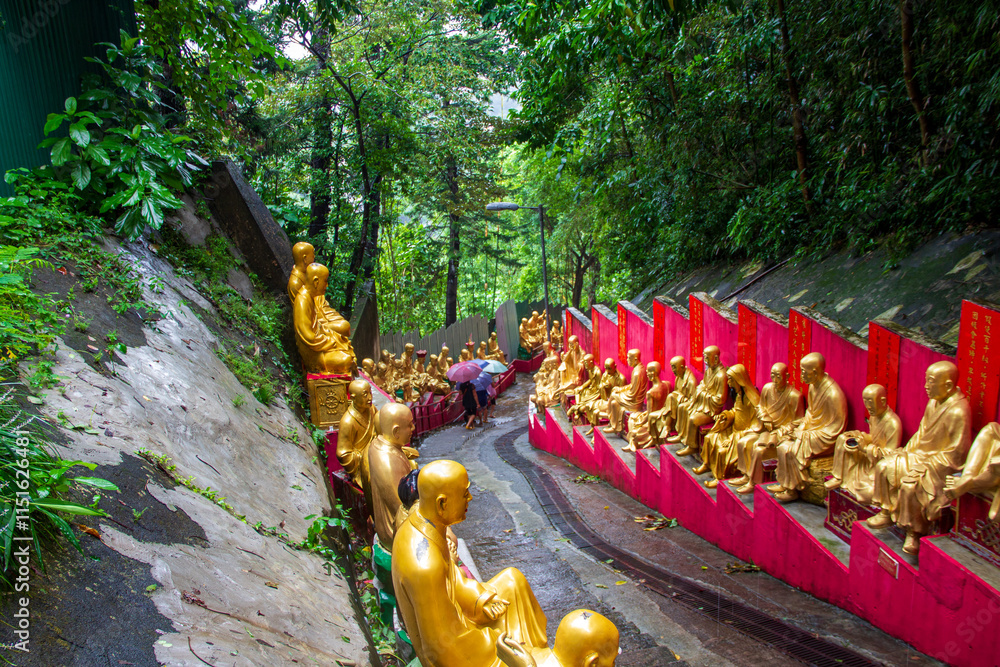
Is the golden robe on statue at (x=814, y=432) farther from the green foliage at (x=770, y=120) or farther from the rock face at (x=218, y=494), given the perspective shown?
the rock face at (x=218, y=494)

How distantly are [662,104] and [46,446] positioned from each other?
1295cm

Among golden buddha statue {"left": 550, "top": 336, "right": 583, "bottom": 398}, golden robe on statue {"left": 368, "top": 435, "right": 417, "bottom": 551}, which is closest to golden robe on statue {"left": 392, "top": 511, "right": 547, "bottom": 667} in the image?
golden robe on statue {"left": 368, "top": 435, "right": 417, "bottom": 551}

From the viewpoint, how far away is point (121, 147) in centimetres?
693

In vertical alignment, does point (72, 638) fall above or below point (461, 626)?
above

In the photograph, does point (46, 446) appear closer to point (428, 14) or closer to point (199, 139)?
point (199, 139)

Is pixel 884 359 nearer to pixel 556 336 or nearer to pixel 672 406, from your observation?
pixel 672 406

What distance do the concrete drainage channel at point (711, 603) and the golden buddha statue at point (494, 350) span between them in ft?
47.0

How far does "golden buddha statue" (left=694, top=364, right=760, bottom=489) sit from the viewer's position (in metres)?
7.14

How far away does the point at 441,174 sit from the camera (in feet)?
70.5

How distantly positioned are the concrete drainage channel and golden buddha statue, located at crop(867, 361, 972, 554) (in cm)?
101

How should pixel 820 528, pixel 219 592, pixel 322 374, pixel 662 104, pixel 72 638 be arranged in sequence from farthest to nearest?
pixel 662 104 < pixel 322 374 < pixel 820 528 < pixel 219 592 < pixel 72 638

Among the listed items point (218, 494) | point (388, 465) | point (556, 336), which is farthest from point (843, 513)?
point (556, 336)

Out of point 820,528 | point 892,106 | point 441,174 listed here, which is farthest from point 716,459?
point 441,174

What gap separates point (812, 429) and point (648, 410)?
2.96m
